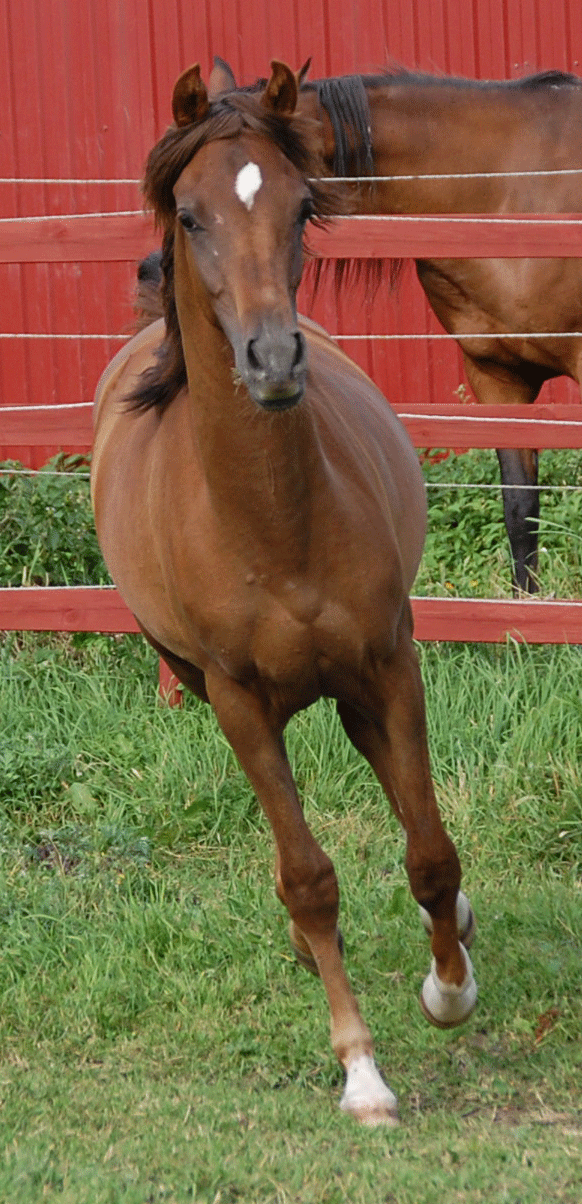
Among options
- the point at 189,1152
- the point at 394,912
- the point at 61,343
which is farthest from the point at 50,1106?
the point at 61,343

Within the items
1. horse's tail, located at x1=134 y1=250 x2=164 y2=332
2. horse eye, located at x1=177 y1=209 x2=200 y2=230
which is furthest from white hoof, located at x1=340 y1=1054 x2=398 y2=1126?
horse's tail, located at x1=134 y1=250 x2=164 y2=332

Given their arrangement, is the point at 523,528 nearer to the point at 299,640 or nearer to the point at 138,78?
the point at 299,640

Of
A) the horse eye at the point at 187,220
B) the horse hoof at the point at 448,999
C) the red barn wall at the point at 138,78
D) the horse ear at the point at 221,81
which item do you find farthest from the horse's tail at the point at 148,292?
the red barn wall at the point at 138,78

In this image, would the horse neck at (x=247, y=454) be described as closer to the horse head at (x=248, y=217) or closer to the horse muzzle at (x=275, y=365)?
the horse head at (x=248, y=217)

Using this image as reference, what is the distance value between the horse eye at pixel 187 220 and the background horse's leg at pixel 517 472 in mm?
3173

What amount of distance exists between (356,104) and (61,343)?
10.9ft

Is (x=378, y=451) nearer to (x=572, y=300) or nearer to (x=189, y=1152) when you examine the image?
(x=189, y=1152)

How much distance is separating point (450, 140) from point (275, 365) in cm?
383

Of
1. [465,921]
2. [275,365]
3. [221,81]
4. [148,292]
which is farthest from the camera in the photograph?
[148,292]

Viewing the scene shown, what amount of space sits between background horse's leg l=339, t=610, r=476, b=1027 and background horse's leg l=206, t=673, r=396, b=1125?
0.69 ft

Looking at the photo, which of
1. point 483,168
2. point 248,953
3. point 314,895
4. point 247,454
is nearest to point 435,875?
point 314,895

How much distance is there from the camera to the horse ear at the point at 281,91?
9.94ft

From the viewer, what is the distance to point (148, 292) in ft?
15.7

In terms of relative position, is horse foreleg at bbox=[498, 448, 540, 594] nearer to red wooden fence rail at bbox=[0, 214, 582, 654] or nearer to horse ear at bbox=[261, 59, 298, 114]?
red wooden fence rail at bbox=[0, 214, 582, 654]
